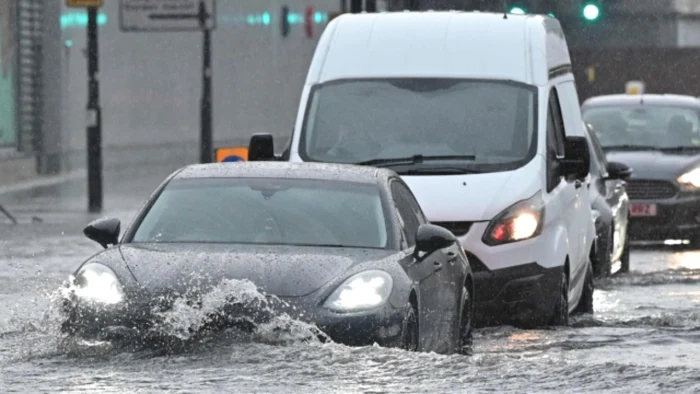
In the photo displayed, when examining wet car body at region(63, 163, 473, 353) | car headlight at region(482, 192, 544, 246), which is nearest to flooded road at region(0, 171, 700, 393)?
wet car body at region(63, 163, 473, 353)

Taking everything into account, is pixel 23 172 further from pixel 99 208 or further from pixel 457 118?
pixel 457 118

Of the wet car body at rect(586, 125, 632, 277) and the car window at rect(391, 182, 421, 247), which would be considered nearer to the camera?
the car window at rect(391, 182, 421, 247)

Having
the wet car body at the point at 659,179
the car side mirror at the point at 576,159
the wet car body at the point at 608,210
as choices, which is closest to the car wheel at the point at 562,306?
the car side mirror at the point at 576,159

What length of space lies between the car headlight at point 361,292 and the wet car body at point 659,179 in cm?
1292

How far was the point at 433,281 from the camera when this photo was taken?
9914 mm

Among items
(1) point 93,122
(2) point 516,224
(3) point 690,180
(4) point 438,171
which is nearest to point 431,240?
(2) point 516,224

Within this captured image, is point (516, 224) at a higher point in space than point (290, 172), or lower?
lower

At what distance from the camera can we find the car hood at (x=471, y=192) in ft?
40.1

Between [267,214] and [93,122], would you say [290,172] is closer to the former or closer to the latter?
[267,214]

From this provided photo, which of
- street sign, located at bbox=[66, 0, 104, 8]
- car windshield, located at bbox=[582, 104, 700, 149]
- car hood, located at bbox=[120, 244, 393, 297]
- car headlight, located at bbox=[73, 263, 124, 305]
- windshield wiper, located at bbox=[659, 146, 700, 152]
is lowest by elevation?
windshield wiper, located at bbox=[659, 146, 700, 152]

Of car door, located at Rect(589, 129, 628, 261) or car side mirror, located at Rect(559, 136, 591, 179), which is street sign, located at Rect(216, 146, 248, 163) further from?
car side mirror, located at Rect(559, 136, 591, 179)

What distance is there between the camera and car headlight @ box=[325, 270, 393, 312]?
895 cm

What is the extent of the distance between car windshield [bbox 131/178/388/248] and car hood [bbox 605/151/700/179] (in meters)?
11.8

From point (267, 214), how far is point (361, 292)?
1.21 m
